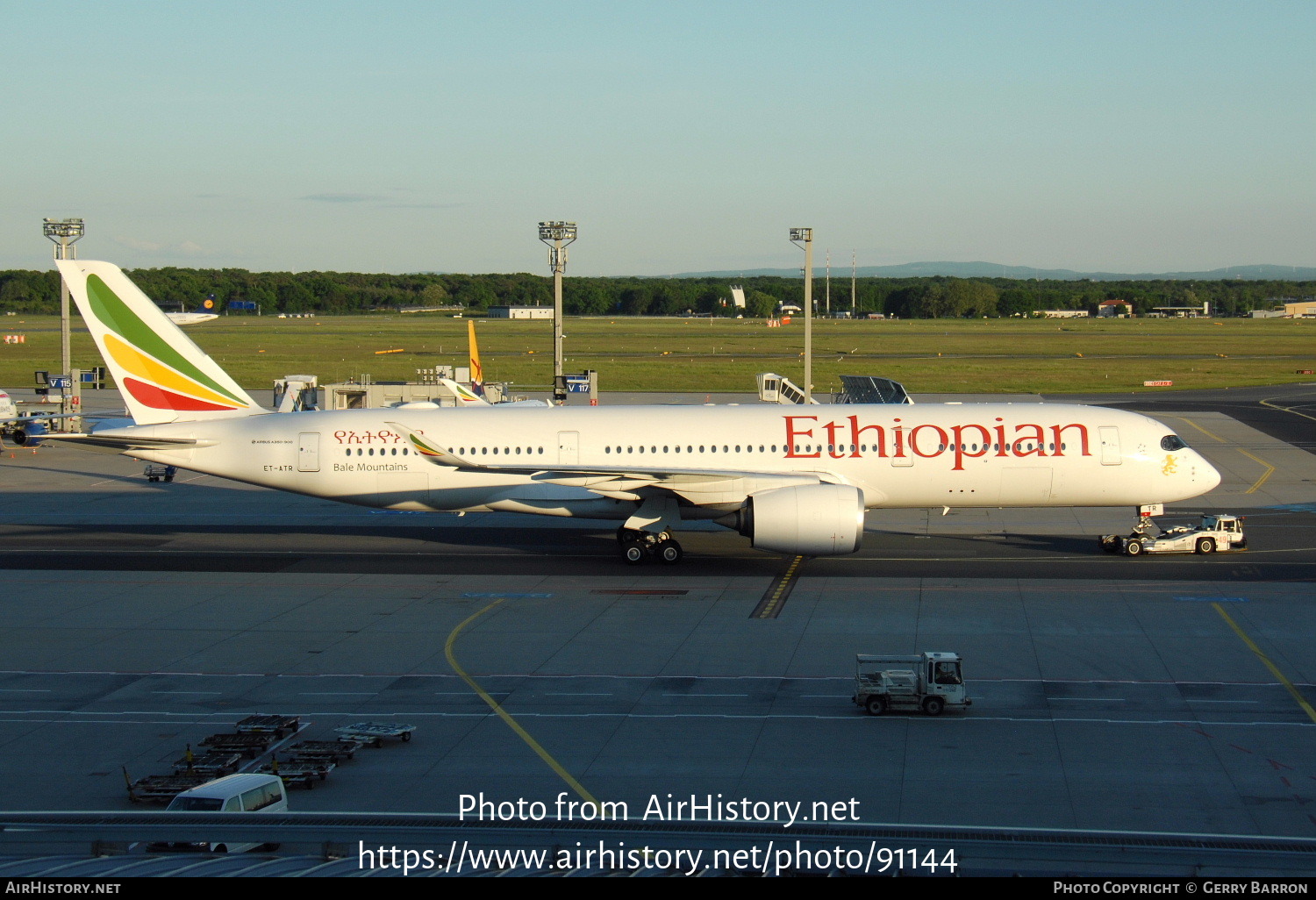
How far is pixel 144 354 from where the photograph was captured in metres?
38.6

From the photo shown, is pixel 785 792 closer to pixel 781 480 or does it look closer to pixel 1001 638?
pixel 1001 638

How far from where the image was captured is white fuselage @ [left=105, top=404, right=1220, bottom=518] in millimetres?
36531

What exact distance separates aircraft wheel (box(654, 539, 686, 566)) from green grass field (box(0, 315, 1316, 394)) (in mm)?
66031

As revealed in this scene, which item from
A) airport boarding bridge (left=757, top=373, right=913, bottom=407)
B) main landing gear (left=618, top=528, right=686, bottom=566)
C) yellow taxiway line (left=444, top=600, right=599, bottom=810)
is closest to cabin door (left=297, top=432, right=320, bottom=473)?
main landing gear (left=618, top=528, right=686, bottom=566)

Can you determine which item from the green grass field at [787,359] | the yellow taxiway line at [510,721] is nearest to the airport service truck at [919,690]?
the yellow taxiway line at [510,721]

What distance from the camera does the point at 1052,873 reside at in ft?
44.2

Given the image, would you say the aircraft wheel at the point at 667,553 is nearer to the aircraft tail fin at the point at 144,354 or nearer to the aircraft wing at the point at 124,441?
the aircraft wing at the point at 124,441

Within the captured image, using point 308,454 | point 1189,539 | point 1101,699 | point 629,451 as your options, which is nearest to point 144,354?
point 308,454

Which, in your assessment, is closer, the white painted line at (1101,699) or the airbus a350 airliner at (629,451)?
the white painted line at (1101,699)

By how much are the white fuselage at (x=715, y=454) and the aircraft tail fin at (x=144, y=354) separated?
921mm

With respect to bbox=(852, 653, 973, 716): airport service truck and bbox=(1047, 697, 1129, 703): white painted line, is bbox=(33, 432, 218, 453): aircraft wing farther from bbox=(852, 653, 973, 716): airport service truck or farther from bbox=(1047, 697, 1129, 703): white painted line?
bbox=(1047, 697, 1129, 703): white painted line

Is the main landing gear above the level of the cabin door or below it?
below

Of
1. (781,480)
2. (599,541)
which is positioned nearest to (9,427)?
(599,541)

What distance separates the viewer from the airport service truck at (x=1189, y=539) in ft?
120
